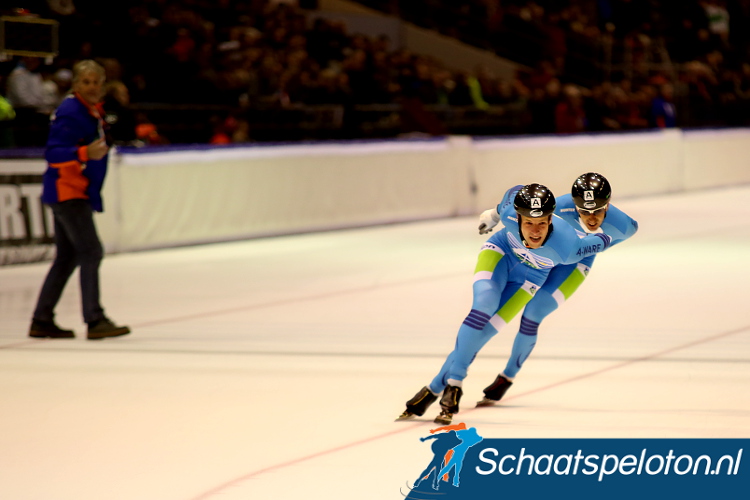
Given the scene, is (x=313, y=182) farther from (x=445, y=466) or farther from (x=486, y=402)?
(x=445, y=466)

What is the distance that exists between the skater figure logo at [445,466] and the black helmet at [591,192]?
4.71 ft

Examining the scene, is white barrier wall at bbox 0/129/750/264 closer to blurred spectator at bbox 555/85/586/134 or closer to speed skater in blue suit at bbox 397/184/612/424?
blurred spectator at bbox 555/85/586/134

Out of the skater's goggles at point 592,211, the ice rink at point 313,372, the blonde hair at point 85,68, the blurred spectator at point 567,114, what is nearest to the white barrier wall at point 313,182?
the ice rink at point 313,372

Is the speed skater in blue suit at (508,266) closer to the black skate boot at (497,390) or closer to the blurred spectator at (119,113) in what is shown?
the black skate boot at (497,390)

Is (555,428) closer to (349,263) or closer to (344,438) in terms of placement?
(344,438)

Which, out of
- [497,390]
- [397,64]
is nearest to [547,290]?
[497,390]

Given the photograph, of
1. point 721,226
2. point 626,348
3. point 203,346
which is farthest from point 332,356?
point 721,226

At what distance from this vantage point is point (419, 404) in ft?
16.7

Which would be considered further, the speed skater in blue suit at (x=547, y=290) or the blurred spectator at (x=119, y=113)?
the blurred spectator at (x=119, y=113)

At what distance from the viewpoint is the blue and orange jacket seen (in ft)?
23.0

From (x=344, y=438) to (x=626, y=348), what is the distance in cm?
258

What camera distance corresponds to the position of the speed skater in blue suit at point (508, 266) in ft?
16.1

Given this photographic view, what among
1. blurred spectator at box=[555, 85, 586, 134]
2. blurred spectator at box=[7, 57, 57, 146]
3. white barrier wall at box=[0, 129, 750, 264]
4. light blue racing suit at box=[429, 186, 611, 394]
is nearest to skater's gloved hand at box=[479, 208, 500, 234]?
light blue racing suit at box=[429, 186, 611, 394]

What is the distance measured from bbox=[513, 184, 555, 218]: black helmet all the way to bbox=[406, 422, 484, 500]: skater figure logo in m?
0.99
